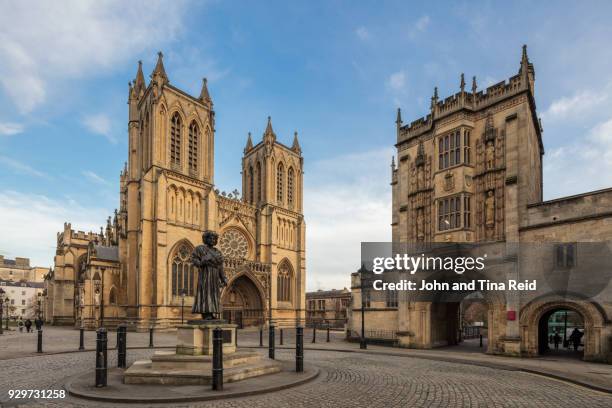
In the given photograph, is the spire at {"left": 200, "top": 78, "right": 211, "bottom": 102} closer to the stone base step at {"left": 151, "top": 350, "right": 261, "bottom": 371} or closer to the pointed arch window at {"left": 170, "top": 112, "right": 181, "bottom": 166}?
the pointed arch window at {"left": 170, "top": 112, "right": 181, "bottom": 166}

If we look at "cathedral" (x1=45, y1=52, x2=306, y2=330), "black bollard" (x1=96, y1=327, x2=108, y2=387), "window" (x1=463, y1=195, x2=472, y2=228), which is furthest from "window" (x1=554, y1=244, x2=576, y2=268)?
"cathedral" (x1=45, y1=52, x2=306, y2=330)

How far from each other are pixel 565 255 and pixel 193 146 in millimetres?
37221

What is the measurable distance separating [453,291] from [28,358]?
69.0 feet

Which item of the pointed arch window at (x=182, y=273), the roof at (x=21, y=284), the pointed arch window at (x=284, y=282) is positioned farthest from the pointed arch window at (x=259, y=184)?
the roof at (x=21, y=284)

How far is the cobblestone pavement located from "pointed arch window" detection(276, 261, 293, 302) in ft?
124

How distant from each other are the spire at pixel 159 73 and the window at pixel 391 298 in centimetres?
3159

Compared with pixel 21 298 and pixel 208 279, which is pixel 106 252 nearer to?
pixel 208 279

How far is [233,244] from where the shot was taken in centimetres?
5062

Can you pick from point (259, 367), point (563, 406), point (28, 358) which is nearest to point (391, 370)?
point (259, 367)

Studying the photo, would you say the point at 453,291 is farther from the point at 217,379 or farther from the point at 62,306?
the point at 62,306

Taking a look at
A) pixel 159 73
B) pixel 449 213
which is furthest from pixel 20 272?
pixel 449 213

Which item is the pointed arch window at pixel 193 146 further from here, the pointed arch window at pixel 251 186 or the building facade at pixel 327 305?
the building facade at pixel 327 305

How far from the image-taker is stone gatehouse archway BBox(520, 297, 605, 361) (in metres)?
17.8

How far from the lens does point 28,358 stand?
17312mm
